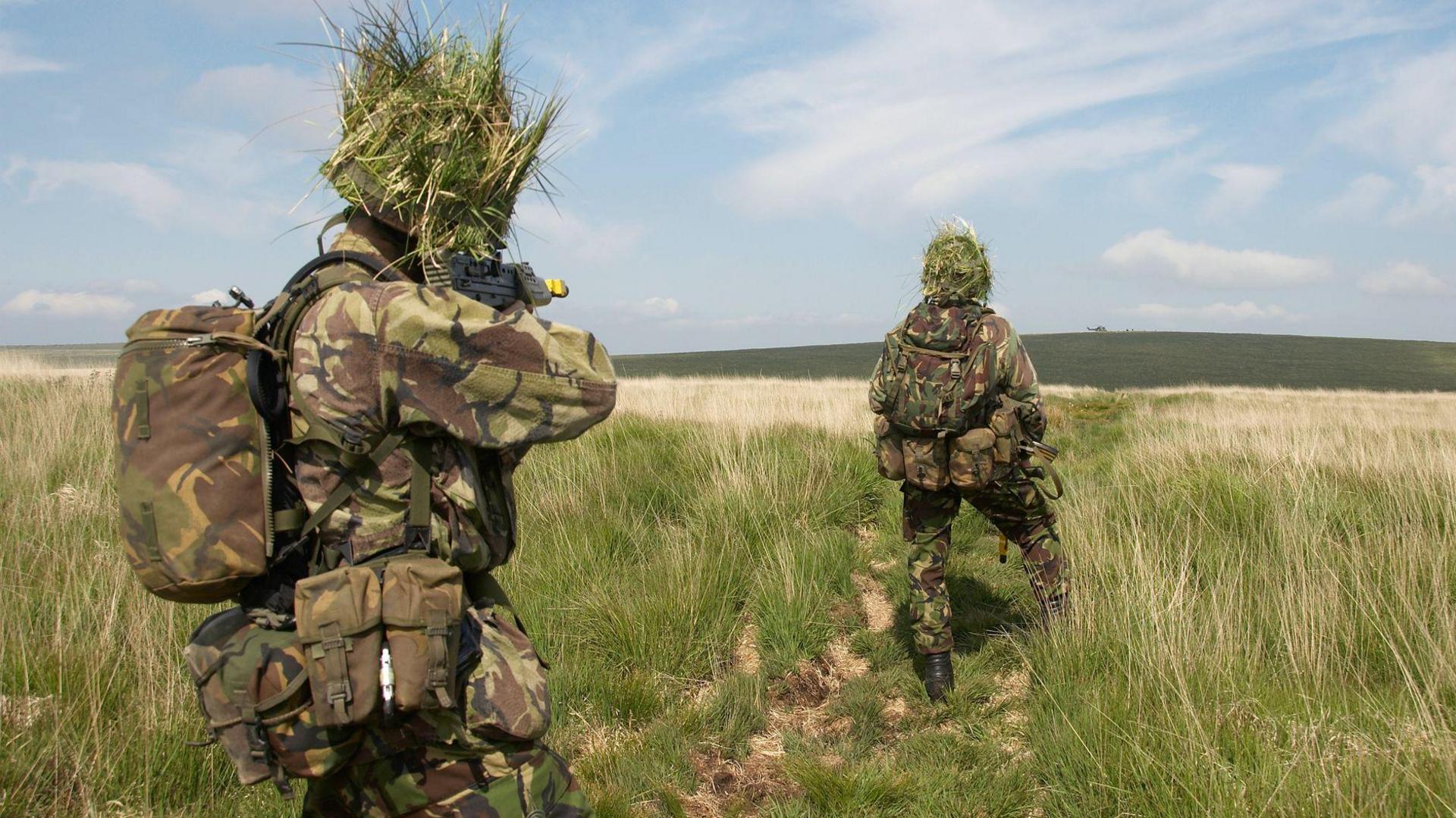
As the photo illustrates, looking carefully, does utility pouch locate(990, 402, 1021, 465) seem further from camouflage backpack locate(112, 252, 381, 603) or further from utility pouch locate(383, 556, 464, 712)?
camouflage backpack locate(112, 252, 381, 603)

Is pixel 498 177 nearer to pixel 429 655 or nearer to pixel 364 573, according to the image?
pixel 364 573

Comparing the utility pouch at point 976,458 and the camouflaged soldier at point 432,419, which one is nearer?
the camouflaged soldier at point 432,419

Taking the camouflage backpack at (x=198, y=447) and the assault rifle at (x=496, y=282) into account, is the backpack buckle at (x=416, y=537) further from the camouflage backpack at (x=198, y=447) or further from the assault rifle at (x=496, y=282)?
the assault rifle at (x=496, y=282)

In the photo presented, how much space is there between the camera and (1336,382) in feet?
126

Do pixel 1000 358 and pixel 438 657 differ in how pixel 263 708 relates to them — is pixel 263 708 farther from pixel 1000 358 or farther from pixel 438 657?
pixel 1000 358

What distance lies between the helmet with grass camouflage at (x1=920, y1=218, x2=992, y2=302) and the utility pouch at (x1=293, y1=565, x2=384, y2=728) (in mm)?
3577

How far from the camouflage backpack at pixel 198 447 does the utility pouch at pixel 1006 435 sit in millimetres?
3435

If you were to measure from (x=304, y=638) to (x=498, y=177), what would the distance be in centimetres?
127

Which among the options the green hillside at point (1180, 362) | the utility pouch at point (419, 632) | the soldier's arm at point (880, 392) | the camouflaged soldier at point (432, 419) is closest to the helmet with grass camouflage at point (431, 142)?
the camouflaged soldier at point (432, 419)

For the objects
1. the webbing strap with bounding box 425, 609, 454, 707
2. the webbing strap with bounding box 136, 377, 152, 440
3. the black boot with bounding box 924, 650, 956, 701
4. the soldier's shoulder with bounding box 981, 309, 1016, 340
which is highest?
the soldier's shoulder with bounding box 981, 309, 1016, 340

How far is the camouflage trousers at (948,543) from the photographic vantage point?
175 inches

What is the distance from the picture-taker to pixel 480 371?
191 centimetres

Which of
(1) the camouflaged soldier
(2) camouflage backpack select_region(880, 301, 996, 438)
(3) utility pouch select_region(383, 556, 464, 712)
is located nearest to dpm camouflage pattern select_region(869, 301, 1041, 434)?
(2) camouflage backpack select_region(880, 301, 996, 438)

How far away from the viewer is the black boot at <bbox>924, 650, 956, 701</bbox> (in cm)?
432
